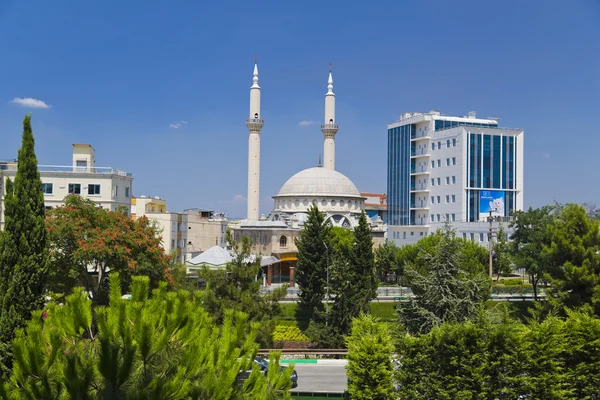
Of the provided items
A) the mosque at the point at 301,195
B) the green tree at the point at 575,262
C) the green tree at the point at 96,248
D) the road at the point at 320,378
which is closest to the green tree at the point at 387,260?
the mosque at the point at 301,195

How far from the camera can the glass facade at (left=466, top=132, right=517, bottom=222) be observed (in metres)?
74.7

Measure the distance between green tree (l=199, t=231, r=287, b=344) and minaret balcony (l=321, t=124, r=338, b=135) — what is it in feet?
138

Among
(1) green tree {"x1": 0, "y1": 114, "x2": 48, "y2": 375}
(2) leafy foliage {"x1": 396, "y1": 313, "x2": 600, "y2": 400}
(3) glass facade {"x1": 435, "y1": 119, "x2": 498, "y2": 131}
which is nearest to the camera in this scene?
(1) green tree {"x1": 0, "y1": 114, "x2": 48, "y2": 375}

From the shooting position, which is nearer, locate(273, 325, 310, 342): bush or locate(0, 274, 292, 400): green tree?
locate(0, 274, 292, 400): green tree

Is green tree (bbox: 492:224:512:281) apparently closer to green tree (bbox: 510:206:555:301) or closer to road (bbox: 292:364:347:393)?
green tree (bbox: 510:206:555:301)

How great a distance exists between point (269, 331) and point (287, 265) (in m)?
31.1

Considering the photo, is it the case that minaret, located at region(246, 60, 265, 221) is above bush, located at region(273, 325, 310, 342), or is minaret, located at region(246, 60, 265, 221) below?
above

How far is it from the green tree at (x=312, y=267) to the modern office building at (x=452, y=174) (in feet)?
98.4

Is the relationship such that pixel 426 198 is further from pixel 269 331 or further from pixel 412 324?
pixel 412 324

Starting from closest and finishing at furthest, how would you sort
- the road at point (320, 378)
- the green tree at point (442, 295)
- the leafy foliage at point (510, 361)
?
the leafy foliage at point (510, 361) → the green tree at point (442, 295) → the road at point (320, 378)

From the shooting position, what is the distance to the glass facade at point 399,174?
273 ft

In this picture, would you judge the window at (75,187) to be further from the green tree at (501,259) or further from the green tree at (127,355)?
the green tree at (127,355)

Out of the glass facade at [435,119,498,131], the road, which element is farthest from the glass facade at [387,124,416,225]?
the road

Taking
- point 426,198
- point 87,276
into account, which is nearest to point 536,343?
point 87,276
